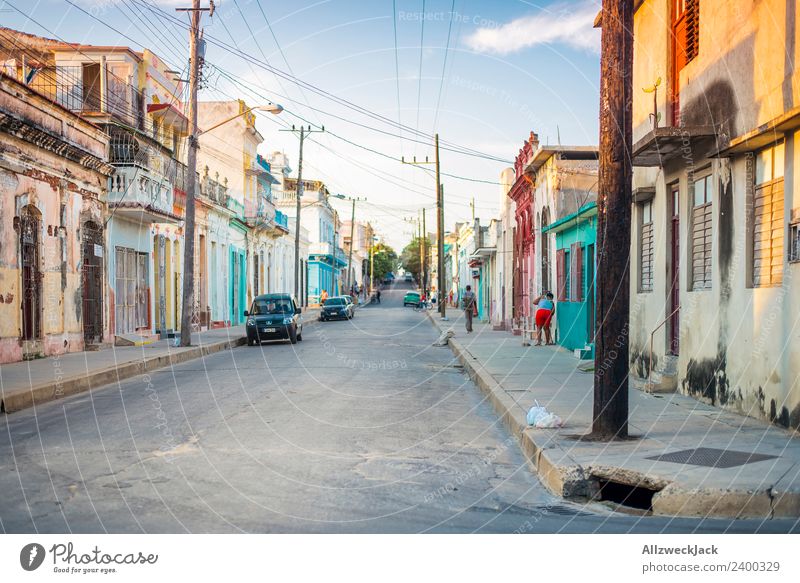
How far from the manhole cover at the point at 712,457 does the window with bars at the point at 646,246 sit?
7.27 m

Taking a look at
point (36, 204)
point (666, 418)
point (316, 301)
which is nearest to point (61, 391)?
point (36, 204)

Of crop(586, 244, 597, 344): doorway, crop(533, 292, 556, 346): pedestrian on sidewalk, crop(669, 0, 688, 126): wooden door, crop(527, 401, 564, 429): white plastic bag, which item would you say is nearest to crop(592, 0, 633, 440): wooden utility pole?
crop(527, 401, 564, 429): white plastic bag

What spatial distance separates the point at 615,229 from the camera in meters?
8.11

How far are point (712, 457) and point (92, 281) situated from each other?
19.4 metres

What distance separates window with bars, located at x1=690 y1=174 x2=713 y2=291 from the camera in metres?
11.4

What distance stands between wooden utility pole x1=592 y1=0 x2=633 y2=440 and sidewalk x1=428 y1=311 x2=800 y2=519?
1.53 feet

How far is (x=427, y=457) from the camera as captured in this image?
26.5 feet

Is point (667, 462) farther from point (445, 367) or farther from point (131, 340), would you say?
point (131, 340)

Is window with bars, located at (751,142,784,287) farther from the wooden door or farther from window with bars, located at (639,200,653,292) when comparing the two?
window with bars, located at (639,200,653,292)

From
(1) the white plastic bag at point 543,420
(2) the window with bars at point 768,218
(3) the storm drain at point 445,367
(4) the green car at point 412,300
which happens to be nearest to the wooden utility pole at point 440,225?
(3) the storm drain at point 445,367

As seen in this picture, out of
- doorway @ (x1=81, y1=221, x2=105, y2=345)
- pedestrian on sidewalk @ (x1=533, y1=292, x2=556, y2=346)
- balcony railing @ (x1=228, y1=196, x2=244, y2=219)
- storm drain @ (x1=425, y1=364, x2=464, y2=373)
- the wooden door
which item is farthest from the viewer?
balcony railing @ (x1=228, y1=196, x2=244, y2=219)

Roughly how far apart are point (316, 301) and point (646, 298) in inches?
2460

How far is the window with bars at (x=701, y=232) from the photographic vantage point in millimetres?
11445

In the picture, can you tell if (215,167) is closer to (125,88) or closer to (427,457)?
(125,88)
